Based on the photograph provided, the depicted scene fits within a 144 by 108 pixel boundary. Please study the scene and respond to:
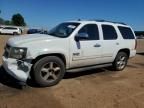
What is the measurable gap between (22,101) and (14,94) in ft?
1.75

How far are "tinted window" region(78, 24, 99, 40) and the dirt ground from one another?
132cm

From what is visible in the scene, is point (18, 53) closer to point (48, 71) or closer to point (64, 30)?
point (48, 71)

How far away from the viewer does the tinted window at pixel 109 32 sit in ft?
26.6


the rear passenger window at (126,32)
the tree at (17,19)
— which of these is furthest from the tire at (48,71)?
the tree at (17,19)

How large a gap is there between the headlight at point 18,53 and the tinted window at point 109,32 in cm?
302

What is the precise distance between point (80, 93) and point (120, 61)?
3454 mm

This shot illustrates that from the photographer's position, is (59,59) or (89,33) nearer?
(59,59)

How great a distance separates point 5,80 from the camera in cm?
702

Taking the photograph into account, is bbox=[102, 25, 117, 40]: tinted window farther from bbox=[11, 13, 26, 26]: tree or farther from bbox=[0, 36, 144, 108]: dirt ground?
bbox=[11, 13, 26, 26]: tree

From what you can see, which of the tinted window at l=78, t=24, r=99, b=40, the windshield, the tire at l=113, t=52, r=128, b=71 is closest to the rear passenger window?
the tire at l=113, t=52, r=128, b=71

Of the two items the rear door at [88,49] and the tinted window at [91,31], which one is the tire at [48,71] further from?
the tinted window at [91,31]

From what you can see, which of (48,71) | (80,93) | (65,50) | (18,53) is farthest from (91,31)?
(18,53)

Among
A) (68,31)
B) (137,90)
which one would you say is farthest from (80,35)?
(137,90)

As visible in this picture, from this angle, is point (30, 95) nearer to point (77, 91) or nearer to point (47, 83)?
point (47, 83)
